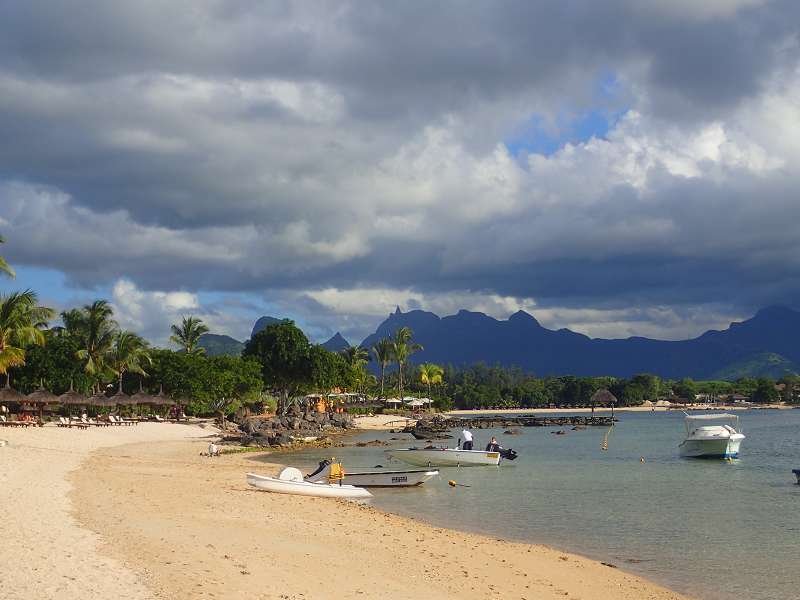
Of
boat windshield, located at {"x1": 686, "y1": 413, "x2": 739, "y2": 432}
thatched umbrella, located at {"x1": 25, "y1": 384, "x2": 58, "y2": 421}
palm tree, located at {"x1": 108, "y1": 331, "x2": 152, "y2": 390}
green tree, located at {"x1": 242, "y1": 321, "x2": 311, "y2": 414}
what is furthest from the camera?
green tree, located at {"x1": 242, "y1": 321, "x2": 311, "y2": 414}

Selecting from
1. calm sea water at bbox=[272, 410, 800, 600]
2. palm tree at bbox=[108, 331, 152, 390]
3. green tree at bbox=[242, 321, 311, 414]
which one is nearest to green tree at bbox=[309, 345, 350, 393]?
green tree at bbox=[242, 321, 311, 414]

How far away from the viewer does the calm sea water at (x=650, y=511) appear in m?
18.0

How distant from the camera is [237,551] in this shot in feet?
48.4

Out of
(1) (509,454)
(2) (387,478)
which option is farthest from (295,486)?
(1) (509,454)

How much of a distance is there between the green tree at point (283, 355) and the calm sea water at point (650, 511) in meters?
42.0

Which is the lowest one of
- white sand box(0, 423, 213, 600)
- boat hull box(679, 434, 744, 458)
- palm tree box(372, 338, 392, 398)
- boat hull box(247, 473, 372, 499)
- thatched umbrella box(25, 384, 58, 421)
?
boat hull box(679, 434, 744, 458)

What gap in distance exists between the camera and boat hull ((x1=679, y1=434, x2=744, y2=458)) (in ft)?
160

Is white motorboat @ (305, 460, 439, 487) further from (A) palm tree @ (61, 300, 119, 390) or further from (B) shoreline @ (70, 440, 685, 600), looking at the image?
(A) palm tree @ (61, 300, 119, 390)

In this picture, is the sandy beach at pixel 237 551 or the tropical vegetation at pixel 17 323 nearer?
the sandy beach at pixel 237 551

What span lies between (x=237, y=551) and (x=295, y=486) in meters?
12.1

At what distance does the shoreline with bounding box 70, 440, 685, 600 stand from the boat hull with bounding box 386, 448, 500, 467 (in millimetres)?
15744

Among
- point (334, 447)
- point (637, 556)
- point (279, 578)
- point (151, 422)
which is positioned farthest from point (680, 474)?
point (151, 422)

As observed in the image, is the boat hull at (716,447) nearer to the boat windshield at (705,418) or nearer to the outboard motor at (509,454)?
the boat windshield at (705,418)

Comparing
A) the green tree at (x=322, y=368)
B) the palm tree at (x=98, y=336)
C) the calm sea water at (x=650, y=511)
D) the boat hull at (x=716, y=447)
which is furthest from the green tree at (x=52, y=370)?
the boat hull at (x=716, y=447)
